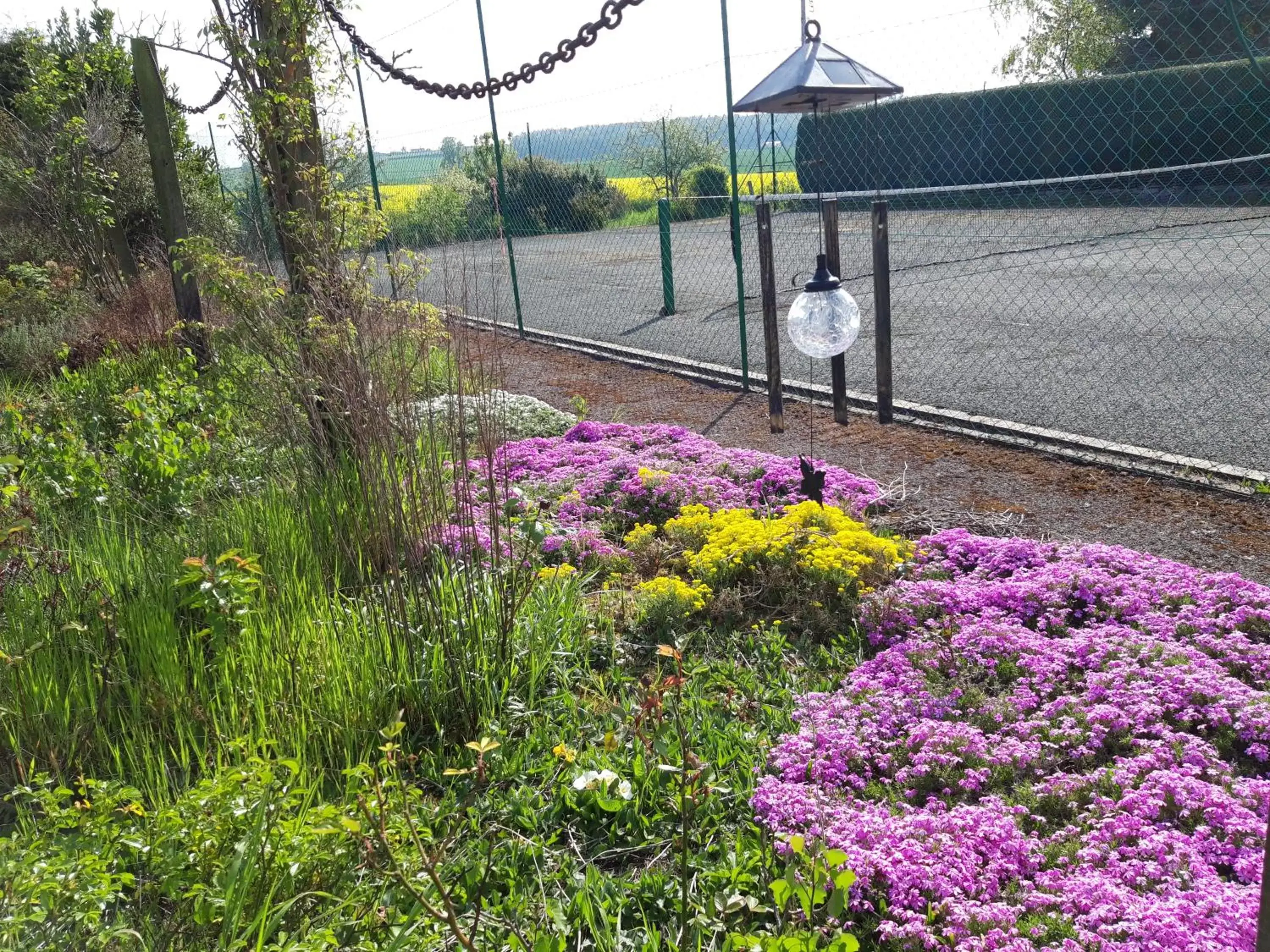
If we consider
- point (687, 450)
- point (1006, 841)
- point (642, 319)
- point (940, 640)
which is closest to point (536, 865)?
point (1006, 841)

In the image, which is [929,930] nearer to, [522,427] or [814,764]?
[814,764]

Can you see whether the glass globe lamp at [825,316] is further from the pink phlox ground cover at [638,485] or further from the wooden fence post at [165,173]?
the wooden fence post at [165,173]

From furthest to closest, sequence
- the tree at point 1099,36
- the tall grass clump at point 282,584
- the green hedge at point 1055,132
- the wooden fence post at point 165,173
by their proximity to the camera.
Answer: the green hedge at point 1055,132
the tree at point 1099,36
the wooden fence post at point 165,173
the tall grass clump at point 282,584

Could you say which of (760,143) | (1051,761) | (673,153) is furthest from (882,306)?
(673,153)

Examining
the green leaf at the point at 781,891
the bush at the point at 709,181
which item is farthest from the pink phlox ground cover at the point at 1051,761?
the bush at the point at 709,181

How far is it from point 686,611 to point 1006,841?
1635 millimetres

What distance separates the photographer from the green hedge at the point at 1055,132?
1216 cm

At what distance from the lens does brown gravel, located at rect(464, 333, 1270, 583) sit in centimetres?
441

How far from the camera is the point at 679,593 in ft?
Answer: 12.9

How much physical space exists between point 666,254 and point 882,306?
7485 millimetres

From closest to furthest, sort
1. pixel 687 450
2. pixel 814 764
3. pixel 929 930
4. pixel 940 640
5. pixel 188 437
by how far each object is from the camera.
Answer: pixel 929 930 → pixel 814 764 → pixel 940 640 → pixel 188 437 → pixel 687 450

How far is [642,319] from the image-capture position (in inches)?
482

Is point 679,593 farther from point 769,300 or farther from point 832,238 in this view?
point 769,300

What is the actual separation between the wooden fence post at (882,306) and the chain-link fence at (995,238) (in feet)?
0.71
